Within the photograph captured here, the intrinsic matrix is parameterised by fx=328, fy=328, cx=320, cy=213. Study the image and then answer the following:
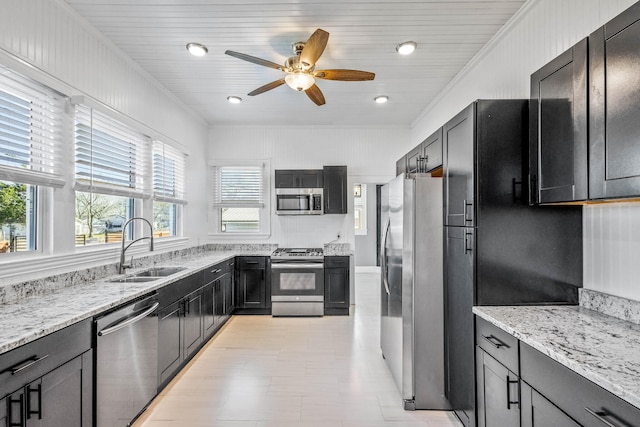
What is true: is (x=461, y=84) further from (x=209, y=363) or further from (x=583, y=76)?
(x=209, y=363)

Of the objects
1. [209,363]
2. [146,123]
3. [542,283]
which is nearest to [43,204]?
[146,123]

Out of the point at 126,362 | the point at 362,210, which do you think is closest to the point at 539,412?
the point at 126,362

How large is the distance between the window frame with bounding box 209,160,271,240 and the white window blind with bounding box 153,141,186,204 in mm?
864

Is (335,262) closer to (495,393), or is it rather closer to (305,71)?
(305,71)

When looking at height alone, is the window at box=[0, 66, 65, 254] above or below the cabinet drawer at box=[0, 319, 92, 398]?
above

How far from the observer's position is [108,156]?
2893 millimetres

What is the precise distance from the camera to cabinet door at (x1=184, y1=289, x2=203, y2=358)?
9.89ft

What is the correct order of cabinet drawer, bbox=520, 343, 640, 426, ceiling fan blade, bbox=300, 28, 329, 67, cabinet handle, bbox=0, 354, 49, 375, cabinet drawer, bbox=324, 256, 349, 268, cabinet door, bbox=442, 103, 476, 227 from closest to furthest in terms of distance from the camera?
1. cabinet drawer, bbox=520, 343, 640, 426
2. cabinet handle, bbox=0, 354, 49, 375
3. cabinet door, bbox=442, 103, 476, 227
4. ceiling fan blade, bbox=300, 28, 329, 67
5. cabinet drawer, bbox=324, 256, 349, 268

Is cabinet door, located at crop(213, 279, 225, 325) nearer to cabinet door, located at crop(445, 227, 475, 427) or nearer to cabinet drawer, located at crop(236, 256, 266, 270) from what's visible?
cabinet drawer, located at crop(236, 256, 266, 270)

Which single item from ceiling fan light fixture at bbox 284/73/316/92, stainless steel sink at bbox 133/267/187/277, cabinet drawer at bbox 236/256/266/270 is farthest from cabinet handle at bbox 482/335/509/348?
cabinet drawer at bbox 236/256/266/270

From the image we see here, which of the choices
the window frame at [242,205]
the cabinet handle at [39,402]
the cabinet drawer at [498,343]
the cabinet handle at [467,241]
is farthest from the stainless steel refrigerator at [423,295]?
the window frame at [242,205]

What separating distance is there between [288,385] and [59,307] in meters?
1.74

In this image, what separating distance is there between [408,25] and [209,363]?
3420mm

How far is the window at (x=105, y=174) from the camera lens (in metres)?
2.57
